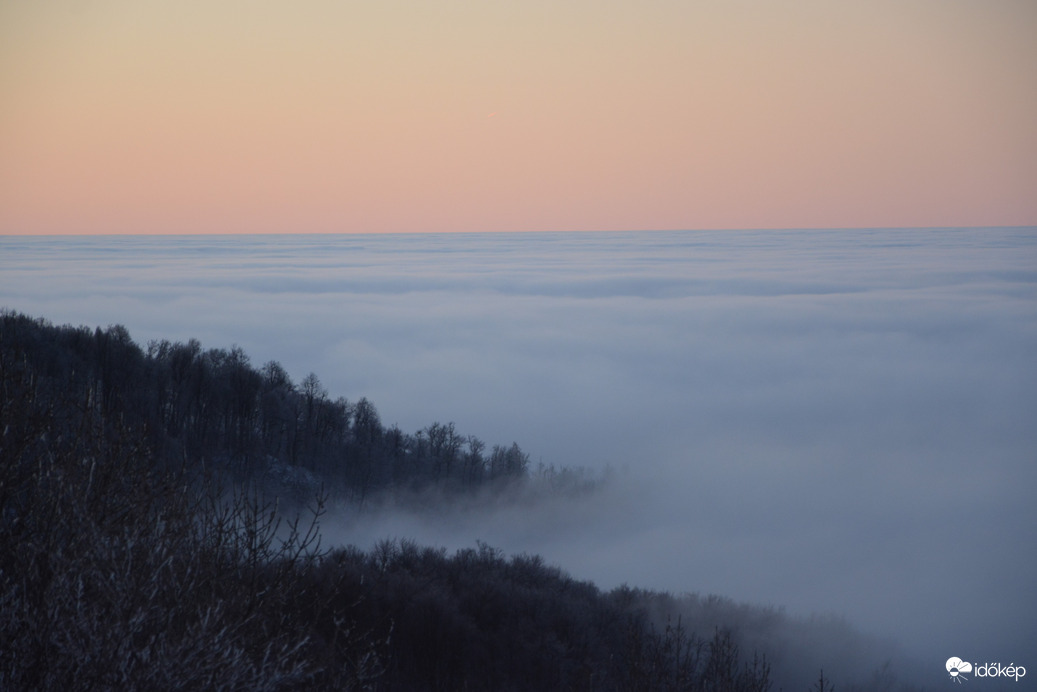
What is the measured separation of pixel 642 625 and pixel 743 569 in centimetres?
5513

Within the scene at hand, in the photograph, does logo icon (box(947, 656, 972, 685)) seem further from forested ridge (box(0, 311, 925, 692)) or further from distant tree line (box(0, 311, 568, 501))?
distant tree line (box(0, 311, 568, 501))

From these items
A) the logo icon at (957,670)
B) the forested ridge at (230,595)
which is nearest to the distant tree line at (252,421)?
the forested ridge at (230,595)

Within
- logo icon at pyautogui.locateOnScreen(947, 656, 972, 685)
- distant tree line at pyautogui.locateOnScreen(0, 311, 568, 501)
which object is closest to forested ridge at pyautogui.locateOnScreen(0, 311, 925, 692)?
distant tree line at pyautogui.locateOnScreen(0, 311, 568, 501)

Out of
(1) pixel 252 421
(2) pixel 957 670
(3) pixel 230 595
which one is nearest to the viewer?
(3) pixel 230 595

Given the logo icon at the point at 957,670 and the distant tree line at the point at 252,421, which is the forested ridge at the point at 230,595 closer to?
the distant tree line at the point at 252,421

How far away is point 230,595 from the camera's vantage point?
672cm

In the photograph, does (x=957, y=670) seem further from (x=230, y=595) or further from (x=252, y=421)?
(x=252, y=421)

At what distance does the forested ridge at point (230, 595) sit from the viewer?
5.49 metres

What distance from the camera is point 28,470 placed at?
6.49 meters

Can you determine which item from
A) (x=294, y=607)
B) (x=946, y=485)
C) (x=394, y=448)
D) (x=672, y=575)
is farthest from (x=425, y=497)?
(x=946, y=485)

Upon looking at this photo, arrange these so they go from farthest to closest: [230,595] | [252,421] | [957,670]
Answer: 1. [252,421]
2. [957,670]
3. [230,595]

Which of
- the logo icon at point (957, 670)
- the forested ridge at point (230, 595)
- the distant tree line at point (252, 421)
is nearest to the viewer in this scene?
the forested ridge at point (230, 595)

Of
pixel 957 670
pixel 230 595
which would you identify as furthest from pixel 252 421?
pixel 230 595

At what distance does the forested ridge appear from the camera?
5488mm
